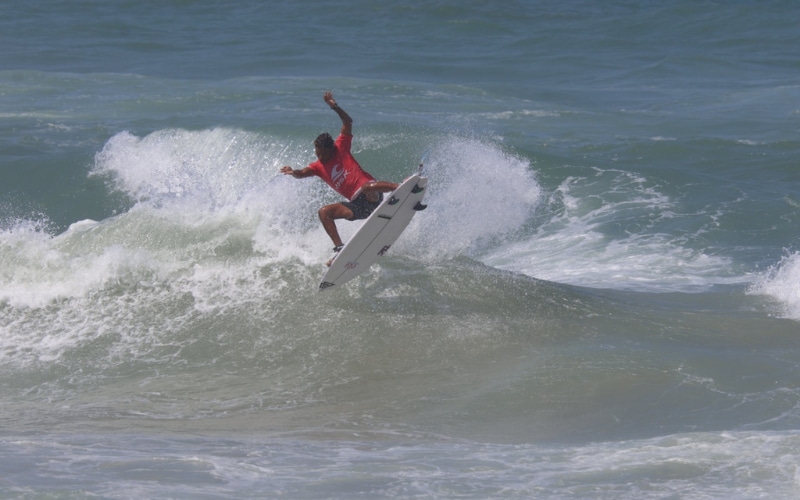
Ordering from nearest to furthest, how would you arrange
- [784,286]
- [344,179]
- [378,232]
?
[344,179], [378,232], [784,286]

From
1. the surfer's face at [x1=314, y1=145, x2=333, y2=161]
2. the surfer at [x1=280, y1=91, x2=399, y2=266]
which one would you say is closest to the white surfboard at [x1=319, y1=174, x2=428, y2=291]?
the surfer at [x1=280, y1=91, x2=399, y2=266]

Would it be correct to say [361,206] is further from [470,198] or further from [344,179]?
[470,198]

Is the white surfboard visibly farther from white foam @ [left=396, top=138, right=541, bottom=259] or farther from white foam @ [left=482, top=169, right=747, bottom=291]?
white foam @ [left=482, top=169, right=747, bottom=291]

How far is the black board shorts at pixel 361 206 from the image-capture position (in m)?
9.73

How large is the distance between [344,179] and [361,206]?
0.33 metres

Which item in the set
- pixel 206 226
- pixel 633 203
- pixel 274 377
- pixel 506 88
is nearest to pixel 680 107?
pixel 506 88

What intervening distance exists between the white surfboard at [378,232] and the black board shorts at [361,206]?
0.40 feet

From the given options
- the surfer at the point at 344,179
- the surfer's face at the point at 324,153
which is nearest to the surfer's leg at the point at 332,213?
the surfer at the point at 344,179

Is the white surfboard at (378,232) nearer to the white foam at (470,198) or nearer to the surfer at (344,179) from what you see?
the surfer at (344,179)

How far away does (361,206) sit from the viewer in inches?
385

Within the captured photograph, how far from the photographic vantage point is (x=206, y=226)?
11.7 meters

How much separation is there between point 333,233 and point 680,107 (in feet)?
52.0

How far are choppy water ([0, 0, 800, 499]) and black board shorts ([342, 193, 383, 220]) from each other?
108cm

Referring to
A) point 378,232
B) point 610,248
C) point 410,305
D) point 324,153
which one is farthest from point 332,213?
point 610,248
